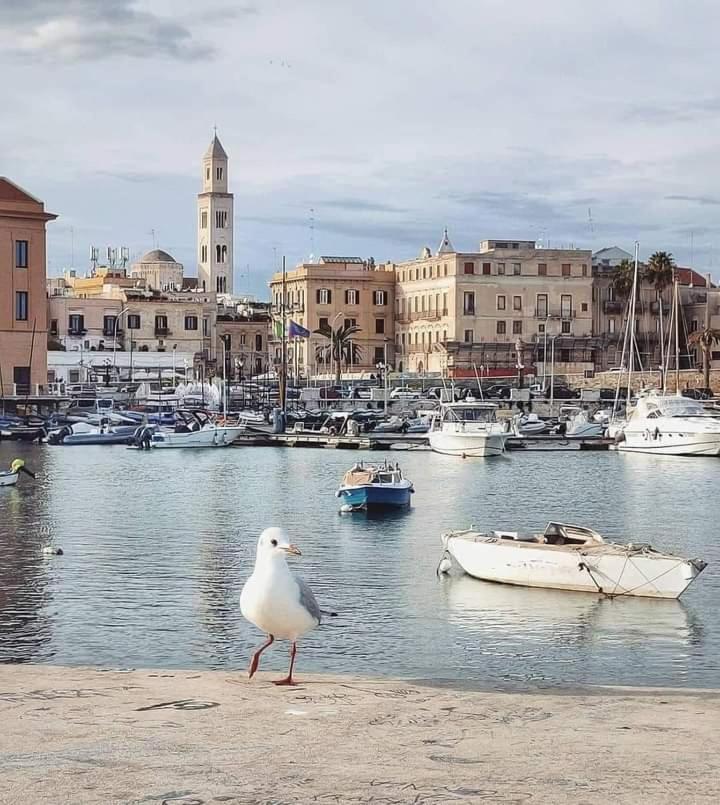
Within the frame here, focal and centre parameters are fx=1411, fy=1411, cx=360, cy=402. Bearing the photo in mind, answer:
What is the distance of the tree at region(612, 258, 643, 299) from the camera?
138750 mm

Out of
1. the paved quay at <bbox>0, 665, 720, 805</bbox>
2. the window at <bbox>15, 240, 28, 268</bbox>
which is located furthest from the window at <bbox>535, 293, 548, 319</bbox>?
the paved quay at <bbox>0, 665, 720, 805</bbox>

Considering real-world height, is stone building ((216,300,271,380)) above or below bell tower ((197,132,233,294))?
below

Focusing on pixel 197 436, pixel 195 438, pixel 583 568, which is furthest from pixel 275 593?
pixel 197 436

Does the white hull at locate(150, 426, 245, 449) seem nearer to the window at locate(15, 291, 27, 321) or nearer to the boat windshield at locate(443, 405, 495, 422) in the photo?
the boat windshield at locate(443, 405, 495, 422)

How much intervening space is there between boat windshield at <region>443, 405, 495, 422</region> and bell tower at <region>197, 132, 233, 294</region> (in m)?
97.2

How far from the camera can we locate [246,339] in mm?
152125

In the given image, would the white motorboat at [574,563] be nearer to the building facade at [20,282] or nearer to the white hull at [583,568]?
the white hull at [583,568]

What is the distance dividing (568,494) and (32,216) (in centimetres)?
5263

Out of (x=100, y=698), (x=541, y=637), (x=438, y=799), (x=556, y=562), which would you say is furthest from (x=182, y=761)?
(x=556, y=562)

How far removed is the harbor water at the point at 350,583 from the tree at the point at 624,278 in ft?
250

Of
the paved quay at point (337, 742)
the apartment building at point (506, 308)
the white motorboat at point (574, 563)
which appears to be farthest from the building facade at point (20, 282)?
the paved quay at point (337, 742)

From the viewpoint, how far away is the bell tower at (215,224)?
178000 millimetres

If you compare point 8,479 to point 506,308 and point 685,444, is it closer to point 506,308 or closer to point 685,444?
point 685,444

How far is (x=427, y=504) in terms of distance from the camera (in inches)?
1976
